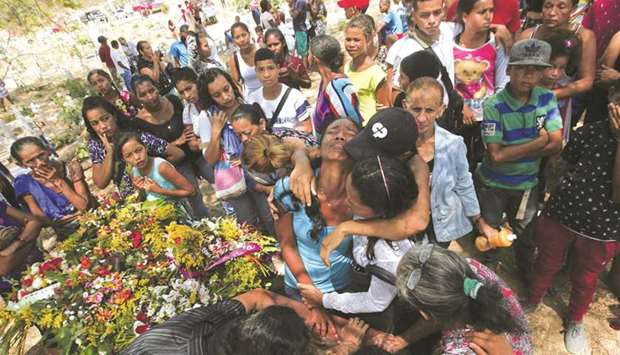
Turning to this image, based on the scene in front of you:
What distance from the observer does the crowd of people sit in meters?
1.78

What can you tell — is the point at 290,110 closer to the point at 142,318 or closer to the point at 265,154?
the point at 265,154

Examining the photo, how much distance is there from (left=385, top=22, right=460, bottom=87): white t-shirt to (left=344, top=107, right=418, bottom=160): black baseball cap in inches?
49.5

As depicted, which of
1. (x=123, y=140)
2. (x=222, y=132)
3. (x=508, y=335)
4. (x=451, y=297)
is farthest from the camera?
(x=222, y=132)

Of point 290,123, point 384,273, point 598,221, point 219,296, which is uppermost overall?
point 290,123

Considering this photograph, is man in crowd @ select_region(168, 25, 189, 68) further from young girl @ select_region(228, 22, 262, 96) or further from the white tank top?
the white tank top

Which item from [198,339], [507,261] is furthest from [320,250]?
[507,261]

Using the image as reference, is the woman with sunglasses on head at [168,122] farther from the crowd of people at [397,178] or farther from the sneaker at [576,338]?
the sneaker at [576,338]

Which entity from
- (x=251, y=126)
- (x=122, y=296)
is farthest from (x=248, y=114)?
(x=122, y=296)

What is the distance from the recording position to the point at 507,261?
3.72m

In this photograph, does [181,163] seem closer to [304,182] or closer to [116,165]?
[116,165]

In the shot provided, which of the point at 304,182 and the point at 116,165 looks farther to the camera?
the point at 116,165

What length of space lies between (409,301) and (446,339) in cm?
32

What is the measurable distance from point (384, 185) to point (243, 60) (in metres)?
3.87

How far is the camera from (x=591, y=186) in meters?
2.43
